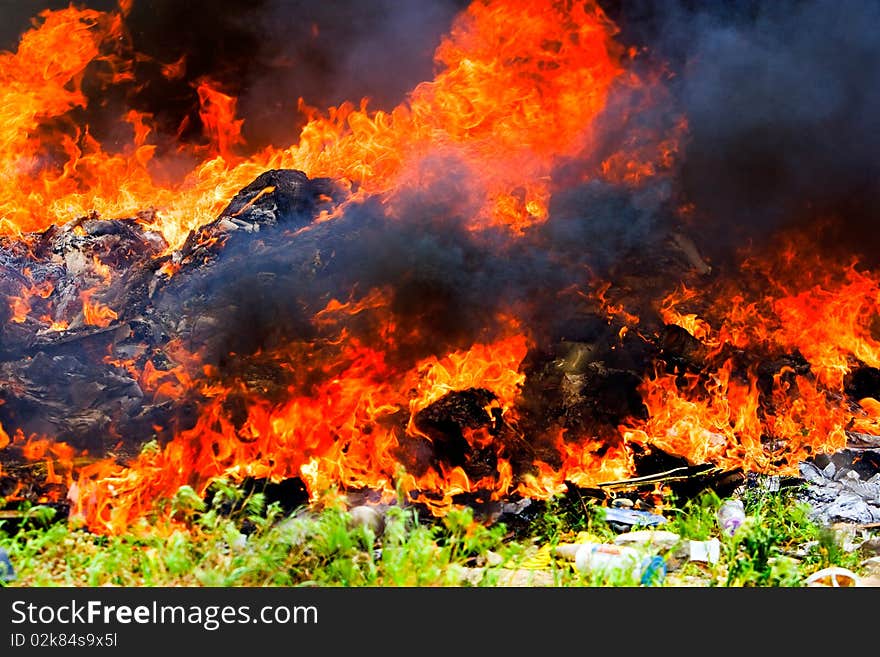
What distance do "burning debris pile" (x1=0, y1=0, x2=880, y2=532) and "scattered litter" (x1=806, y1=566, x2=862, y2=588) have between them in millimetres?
1491

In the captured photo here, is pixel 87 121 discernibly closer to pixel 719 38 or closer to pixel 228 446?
pixel 228 446

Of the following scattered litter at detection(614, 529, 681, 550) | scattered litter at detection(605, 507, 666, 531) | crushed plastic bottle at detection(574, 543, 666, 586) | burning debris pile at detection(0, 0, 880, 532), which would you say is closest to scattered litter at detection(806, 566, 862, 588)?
scattered litter at detection(614, 529, 681, 550)

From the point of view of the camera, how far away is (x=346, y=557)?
14.4ft

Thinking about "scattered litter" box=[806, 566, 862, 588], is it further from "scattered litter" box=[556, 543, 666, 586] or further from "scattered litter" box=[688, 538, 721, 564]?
"scattered litter" box=[556, 543, 666, 586]

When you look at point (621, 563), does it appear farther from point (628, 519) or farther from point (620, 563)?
point (628, 519)

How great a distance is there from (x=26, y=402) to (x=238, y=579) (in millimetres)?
3098

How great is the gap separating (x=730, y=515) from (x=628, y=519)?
2.54 ft

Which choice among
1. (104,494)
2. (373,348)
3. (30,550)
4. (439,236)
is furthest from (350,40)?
(30,550)

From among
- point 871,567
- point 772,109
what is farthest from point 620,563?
point 772,109

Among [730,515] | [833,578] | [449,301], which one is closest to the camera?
[833,578]

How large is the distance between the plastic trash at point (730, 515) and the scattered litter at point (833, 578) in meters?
0.66

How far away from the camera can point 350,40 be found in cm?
795

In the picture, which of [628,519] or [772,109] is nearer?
[628,519]

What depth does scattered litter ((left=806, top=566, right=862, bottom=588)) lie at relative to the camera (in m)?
4.37
